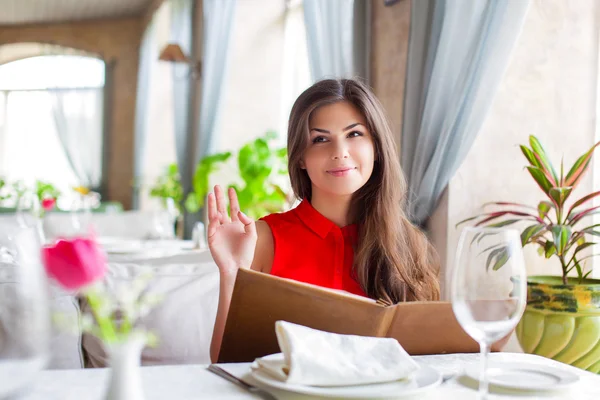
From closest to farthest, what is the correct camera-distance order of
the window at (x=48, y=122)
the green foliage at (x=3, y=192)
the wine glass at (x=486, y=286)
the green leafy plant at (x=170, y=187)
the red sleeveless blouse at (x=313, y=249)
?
the wine glass at (x=486, y=286)
the red sleeveless blouse at (x=313, y=249)
the green leafy plant at (x=170, y=187)
the green foliage at (x=3, y=192)
the window at (x=48, y=122)

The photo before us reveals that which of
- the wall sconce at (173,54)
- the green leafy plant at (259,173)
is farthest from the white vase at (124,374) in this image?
the wall sconce at (173,54)

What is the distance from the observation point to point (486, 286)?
31.6 inches

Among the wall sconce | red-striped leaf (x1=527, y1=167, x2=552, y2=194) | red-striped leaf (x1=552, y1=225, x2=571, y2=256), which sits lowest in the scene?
red-striped leaf (x1=552, y1=225, x2=571, y2=256)

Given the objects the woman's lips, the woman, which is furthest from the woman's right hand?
the woman's lips

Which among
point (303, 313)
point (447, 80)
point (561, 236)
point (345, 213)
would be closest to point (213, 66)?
point (447, 80)

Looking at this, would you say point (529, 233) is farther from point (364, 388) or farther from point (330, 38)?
point (364, 388)

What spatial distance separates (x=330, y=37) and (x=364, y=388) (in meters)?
2.92

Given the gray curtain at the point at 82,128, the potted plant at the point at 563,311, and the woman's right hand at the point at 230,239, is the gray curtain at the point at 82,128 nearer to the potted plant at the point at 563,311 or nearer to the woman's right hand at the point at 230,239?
the potted plant at the point at 563,311

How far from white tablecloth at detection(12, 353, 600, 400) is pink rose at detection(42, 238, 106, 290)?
27 cm

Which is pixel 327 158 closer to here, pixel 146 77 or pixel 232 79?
pixel 232 79

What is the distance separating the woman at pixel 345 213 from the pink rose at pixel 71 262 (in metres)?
1.10

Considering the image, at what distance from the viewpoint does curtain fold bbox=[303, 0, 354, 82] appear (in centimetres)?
355

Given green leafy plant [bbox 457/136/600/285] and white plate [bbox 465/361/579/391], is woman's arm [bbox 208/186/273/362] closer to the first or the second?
white plate [bbox 465/361/579/391]

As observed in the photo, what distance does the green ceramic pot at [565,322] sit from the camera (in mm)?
2402
